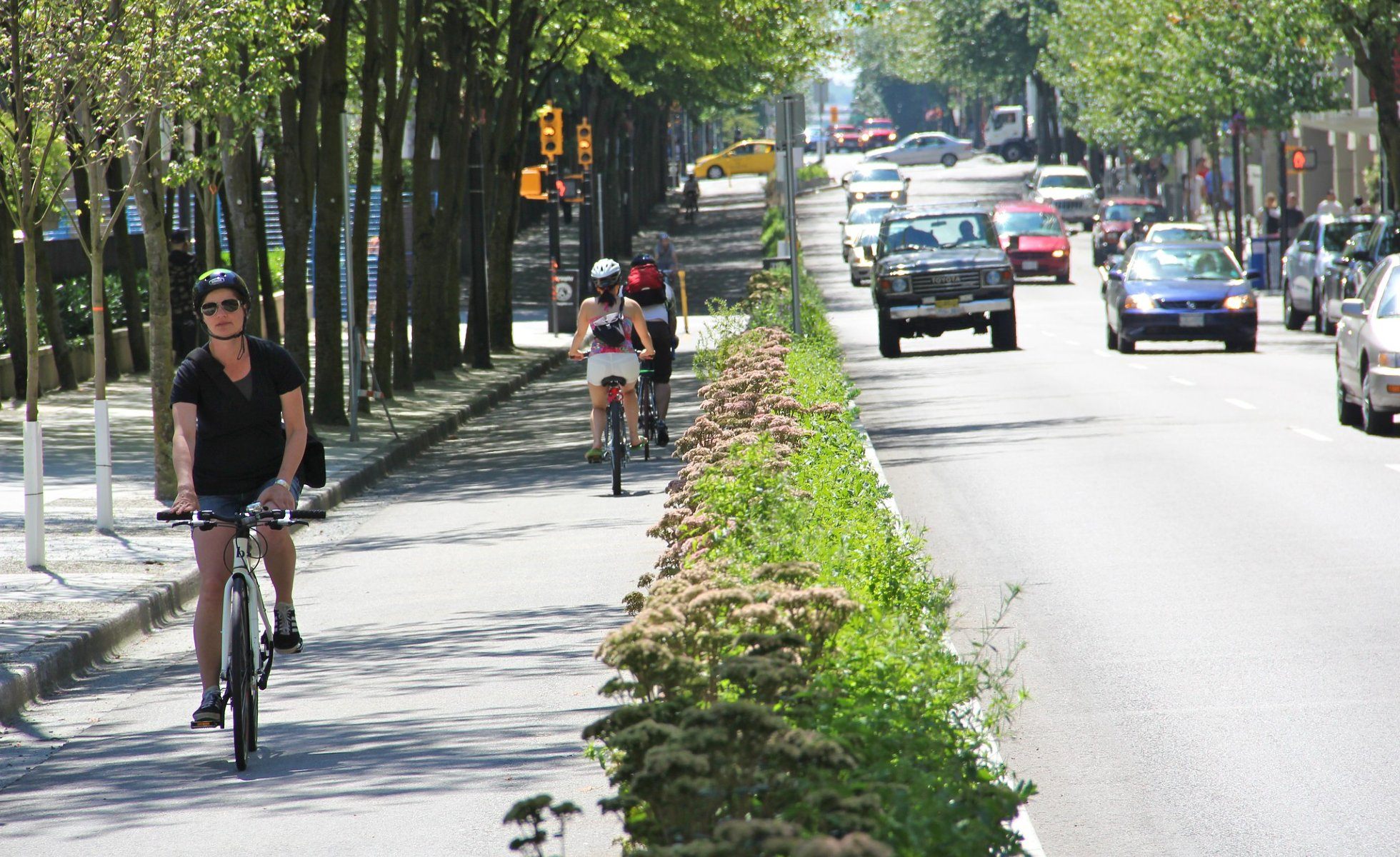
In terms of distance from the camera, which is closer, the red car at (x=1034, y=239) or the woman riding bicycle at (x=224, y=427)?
the woman riding bicycle at (x=224, y=427)

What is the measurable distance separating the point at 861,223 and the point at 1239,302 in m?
26.0

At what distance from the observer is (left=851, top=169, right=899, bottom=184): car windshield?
2963 inches

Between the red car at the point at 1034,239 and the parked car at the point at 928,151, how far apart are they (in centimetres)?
5753

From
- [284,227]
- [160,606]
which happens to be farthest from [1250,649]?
[284,227]

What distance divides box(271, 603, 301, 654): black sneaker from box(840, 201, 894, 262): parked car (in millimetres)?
44576

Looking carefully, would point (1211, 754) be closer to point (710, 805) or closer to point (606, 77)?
point (710, 805)

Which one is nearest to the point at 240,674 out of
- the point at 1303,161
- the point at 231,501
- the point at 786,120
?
the point at 231,501

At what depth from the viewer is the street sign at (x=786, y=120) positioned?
864 inches

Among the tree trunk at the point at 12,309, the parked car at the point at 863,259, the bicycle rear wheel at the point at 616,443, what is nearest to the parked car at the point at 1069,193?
the parked car at the point at 863,259

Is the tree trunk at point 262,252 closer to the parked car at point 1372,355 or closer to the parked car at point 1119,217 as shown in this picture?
the parked car at point 1372,355

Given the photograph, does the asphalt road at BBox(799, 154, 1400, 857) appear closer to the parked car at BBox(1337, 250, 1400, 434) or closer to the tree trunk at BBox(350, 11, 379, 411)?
the parked car at BBox(1337, 250, 1400, 434)

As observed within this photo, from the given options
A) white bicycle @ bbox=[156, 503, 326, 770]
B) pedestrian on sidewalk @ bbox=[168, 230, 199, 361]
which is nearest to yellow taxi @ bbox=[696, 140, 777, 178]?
pedestrian on sidewalk @ bbox=[168, 230, 199, 361]

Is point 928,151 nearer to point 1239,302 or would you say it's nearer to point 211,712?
point 1239,302

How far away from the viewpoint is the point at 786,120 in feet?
72.2
